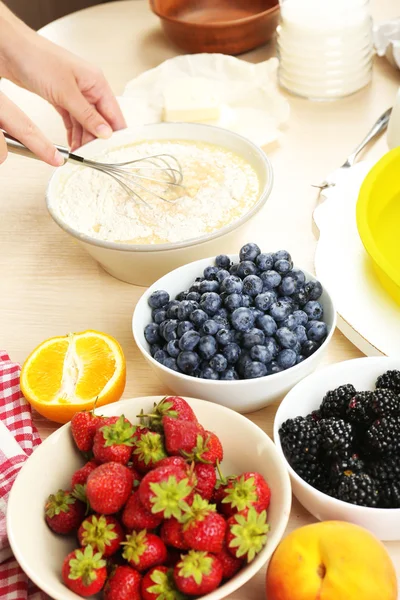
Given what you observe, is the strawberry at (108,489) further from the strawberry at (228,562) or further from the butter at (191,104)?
the butter at (191,104)

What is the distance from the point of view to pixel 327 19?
1.54 meters

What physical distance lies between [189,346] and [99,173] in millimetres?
512

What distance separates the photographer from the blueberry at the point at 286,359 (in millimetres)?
865

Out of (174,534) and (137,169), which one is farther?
(137,169)

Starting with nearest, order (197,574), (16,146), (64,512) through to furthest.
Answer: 1. (197,574)
2. (64,512)
3. (16,146)

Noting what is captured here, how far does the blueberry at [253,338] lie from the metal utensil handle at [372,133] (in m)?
0.63

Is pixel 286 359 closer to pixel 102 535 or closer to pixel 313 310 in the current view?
pixel 313 310

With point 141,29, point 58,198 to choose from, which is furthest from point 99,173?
point 141,29

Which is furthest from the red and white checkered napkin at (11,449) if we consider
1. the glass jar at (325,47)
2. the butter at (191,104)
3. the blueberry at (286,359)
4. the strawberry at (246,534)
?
the glass jar at (325,47)

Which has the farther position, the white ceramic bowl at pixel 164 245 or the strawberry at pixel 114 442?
the white ceramic bowl at pixel 164 245

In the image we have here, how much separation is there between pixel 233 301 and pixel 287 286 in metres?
0.08

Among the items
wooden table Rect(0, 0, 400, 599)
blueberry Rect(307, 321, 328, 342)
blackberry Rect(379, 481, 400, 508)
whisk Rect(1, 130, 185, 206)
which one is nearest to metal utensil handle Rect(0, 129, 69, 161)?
whisk Rect(1, 130, 185, 206)

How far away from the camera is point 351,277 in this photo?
3.69ft

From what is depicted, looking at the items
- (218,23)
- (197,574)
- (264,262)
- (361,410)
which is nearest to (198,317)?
(264,262)
